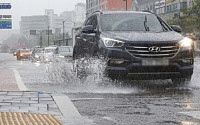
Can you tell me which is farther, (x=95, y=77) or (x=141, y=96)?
(x=95, y=77)

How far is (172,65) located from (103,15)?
8.42 feet

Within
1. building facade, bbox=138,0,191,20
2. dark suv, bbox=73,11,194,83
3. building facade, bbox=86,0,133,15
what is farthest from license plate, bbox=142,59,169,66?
building facade, bbox=86,0,133,15

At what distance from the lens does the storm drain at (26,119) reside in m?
4.48

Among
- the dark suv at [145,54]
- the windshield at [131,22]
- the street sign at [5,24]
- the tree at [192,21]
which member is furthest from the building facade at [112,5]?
the dark suv at [145,54]

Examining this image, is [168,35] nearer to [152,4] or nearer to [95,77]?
[95,77]

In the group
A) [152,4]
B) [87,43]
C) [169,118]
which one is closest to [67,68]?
[87,43]

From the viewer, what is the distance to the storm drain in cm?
448

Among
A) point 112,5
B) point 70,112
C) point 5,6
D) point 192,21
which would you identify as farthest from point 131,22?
point 112,5

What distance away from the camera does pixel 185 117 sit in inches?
191

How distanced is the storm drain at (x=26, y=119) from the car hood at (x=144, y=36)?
12.0ft

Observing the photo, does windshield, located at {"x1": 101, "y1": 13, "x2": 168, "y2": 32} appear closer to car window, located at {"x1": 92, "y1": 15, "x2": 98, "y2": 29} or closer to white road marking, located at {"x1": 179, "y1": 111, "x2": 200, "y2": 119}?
car window, located at {"x1": 92, "y1": 15, "x2": 98, "y2": 29}

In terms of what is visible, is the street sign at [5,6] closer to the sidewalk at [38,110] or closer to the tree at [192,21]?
the tree at [192,21]

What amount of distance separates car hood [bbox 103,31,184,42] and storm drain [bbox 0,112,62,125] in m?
3.65

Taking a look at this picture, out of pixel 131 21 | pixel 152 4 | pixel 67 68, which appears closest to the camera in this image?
pixel 131 21
